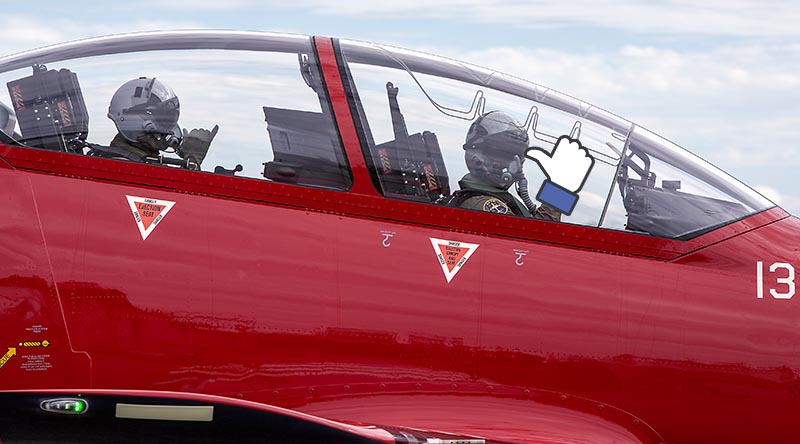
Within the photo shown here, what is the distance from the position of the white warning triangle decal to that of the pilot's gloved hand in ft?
4.19

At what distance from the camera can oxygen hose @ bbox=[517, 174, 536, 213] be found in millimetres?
5230

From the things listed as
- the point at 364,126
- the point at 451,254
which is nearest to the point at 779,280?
the point at 451,254

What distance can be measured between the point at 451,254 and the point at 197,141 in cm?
146

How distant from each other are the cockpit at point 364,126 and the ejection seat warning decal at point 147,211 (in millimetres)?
256

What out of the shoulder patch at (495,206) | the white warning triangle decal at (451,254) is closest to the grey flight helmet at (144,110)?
the white warning triangle decal at (451,254)

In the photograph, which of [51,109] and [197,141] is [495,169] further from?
[51,109]

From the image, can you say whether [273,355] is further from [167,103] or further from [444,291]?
[167,103]

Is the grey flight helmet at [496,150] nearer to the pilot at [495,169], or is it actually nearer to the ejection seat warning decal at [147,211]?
the pilot at [495,169]

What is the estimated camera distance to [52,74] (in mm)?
5309

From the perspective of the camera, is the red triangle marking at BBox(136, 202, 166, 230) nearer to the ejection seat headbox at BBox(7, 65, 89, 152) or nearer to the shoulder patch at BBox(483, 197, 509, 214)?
the ejection seat headbox at BBox(7, 65, 89, 152)

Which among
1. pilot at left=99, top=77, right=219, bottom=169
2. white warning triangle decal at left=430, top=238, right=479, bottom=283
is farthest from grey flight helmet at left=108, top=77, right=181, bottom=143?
white warning triangle decal at left=430, top=238, right=479, bottom=283

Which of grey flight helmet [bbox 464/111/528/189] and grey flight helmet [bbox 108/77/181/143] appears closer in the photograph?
grey flight helmet [bbox 108/77/181/143]

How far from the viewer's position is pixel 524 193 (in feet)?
17.3

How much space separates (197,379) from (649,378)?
7.59ft
